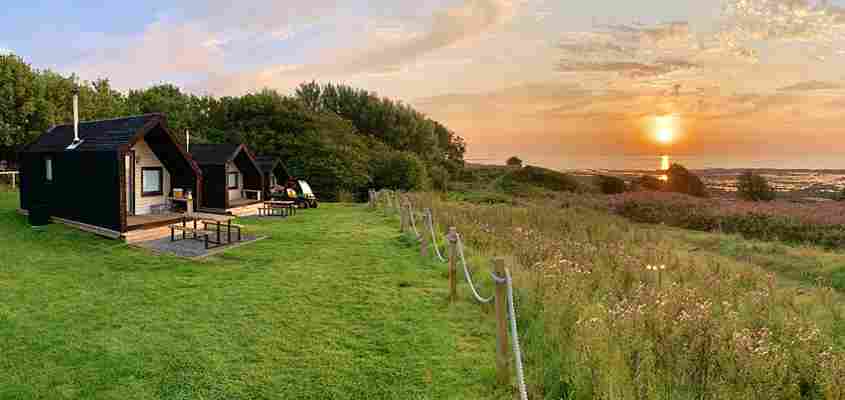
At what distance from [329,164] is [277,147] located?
195 inches

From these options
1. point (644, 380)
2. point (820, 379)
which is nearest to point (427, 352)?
point (644, 380)

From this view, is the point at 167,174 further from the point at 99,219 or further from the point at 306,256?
the point at 306,256

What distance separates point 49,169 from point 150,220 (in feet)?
15.1

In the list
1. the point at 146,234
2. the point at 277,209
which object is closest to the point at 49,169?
the point at 146,234

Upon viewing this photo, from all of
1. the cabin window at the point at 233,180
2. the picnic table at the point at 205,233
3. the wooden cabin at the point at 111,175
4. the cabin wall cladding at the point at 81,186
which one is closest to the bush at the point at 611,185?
the cabin window at the point at 233,180

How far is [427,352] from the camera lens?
5.36 meters

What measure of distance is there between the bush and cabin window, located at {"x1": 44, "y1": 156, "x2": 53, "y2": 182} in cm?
4062

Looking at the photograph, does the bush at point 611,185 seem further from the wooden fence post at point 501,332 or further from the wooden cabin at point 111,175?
the wooden fence post at point 501,332

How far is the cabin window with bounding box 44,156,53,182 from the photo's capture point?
14.4 metres

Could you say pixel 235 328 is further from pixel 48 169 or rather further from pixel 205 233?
pixel 48 169

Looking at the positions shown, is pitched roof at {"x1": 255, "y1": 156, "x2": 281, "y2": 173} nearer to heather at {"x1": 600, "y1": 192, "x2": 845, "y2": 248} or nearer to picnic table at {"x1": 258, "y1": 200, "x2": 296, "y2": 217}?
picnic table at {"x1": 258, "y1": 200, "x2": 296, "y2": 217}

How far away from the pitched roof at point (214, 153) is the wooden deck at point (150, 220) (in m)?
4.95

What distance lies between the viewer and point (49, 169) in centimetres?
1452

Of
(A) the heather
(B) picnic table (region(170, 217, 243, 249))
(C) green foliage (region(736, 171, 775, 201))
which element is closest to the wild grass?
(B) picnic table (region(170, 217, 243, 249))
